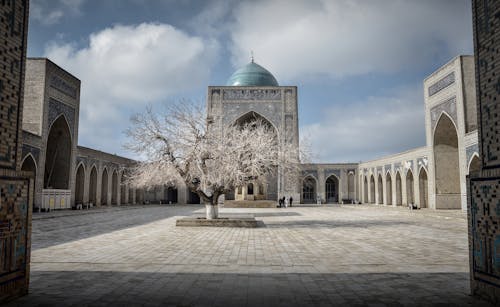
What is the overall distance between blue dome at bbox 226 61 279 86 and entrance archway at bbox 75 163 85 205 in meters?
13.3

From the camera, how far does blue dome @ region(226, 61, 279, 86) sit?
28872mm

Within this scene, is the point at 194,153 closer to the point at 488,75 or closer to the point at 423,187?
the point at 488,75

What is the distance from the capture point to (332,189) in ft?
109

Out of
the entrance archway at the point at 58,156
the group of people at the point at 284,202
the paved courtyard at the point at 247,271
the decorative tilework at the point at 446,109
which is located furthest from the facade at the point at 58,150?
the decorative tilework at the point at 446,109

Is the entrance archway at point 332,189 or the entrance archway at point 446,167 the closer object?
the entrance archway at point 446,167

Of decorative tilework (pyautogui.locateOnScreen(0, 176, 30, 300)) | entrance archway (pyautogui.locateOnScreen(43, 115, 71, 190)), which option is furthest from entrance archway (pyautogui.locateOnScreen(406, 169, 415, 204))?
decorative tilework (pyautogui.locateOnScreen(0, 176, 30, 300))

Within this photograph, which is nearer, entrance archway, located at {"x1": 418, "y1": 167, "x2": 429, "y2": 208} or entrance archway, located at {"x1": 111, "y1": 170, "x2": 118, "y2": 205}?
entrance archway, located at {"x1": 418, "y1": 167, "x2": 429, "y2": 208}

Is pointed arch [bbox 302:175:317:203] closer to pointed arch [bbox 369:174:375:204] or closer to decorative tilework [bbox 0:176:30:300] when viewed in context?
pointed arch [bbox 369:174:375:204]

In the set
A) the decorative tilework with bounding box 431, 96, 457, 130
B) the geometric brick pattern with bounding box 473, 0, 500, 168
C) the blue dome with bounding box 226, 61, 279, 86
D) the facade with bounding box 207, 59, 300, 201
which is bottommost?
the geometric brick pattern with bounding box 473, 0, 500, 168

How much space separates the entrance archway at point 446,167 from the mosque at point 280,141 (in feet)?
0.14

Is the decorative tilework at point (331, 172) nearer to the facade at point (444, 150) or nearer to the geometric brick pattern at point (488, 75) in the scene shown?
the facade at point (444, 150)

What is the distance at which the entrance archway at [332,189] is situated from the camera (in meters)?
32.7

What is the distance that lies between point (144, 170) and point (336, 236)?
18.5 ft

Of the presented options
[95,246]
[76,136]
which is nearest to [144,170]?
[95,246]
